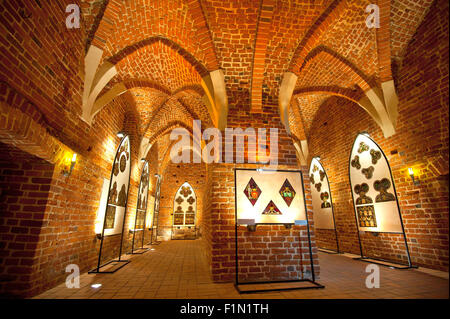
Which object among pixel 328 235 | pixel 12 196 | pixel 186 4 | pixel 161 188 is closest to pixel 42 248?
pixel 12 196

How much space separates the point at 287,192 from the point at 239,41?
3.26m

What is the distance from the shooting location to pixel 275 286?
125 inches

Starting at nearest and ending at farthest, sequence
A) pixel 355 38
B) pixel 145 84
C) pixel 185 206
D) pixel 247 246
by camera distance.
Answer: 1. pixel 247 246
2. pixel 355 38
3. pixel 145 84
4. pixel 185 206

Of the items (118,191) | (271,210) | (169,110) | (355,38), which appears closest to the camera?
(271,210)

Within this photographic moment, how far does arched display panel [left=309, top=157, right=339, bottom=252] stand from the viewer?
7.13m

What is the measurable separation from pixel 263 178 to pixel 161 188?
10.6 meters

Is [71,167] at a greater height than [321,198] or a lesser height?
greater

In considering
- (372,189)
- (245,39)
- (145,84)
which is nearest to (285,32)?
(245,39)

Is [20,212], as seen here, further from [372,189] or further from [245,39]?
[372,189]

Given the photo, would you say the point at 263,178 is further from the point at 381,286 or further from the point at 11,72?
the point at 11,72

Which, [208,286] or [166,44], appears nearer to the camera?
[208,286]

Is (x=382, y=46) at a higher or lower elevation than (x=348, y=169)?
higher

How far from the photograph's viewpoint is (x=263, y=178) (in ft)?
12.3

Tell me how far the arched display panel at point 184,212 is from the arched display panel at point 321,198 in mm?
7949
